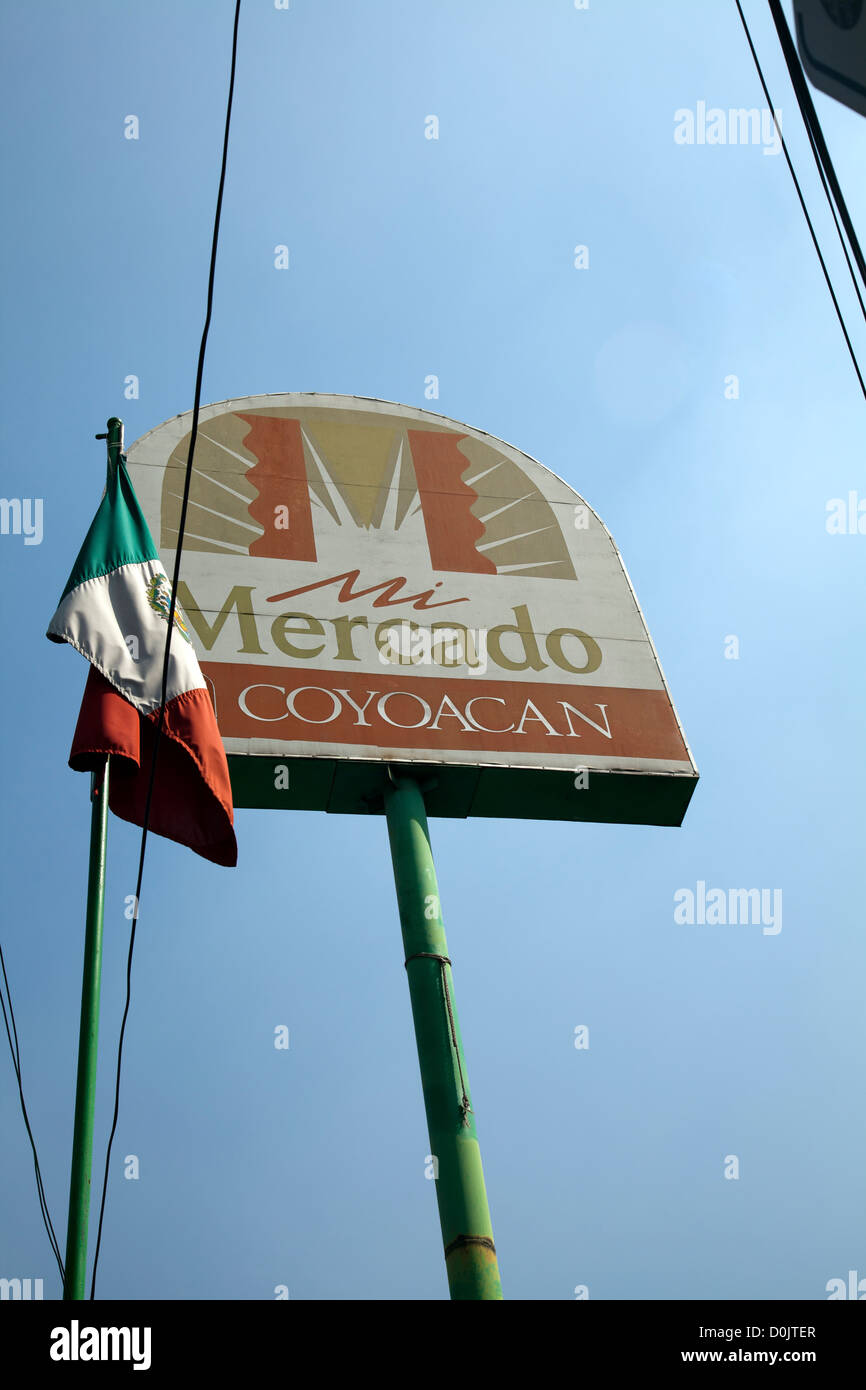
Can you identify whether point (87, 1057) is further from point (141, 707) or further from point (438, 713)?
point (438, 713)

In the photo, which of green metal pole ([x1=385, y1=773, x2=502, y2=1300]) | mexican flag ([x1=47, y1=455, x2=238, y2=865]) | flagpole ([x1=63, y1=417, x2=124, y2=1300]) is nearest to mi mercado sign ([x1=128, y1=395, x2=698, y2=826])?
green metal pole ([x1=385, y1=773, x2=502, y2=1300])

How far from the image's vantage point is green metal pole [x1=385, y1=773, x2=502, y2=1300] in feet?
21.4

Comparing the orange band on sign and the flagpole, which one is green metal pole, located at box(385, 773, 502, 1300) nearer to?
the orange band on sign

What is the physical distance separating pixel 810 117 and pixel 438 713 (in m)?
4.91

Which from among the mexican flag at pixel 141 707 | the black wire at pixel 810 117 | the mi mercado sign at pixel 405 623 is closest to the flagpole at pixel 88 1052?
the mexican flag at pixel 141 707

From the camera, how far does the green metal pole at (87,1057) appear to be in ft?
17.7

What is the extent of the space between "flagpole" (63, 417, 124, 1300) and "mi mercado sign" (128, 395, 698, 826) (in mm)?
1585

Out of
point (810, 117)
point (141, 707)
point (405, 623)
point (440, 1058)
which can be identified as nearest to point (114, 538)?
point (141, 707)

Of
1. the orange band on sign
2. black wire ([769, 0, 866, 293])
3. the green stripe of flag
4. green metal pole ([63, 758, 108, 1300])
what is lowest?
green metal pole ([63, 758, 108, 1300])

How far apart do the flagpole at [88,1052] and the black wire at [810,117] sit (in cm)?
430

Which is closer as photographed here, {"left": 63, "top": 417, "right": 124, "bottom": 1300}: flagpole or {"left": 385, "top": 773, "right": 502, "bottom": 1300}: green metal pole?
{"left": 63, "top": 417, "right": 124, "bottom": 1300}: flagpole

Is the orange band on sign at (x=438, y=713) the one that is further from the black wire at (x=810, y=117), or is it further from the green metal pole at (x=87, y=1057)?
the black wire at (x=810, y=117)
